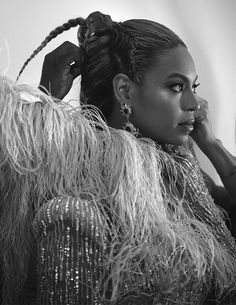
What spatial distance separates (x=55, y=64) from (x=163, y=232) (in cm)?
39

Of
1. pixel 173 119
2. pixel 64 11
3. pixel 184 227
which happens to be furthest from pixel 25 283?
pixel 64 11

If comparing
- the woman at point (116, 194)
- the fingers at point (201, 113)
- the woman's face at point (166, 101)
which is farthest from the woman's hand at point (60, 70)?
the fingers at point (201, 113)

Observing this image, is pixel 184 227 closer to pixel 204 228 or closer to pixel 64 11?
pixel 204 228

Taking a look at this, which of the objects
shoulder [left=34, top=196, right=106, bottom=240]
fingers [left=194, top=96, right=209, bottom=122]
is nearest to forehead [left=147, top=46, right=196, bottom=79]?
fingers [left=194, top=96, right=209, bottom=122]

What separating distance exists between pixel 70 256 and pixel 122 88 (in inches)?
13.9

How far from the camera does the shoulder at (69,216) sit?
0.61 metres

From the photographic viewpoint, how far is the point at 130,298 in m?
0.62

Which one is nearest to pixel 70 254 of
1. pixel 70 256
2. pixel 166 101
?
pixel 70 256

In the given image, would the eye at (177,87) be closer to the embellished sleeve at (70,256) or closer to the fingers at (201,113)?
the fingers at (201,113)

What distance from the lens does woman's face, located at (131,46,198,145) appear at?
0.83 m

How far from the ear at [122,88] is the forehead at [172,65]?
0.14 feet

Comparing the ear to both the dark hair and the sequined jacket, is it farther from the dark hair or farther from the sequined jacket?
the sequined jacket

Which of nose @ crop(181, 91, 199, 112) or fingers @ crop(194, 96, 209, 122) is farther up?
nose @ crop(181, 91, 199, 112)

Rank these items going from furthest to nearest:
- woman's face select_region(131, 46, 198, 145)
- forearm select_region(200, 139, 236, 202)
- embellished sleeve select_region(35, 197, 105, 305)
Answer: forearm select_region(200, 139, 236, 202)
woman's face select_region(131, 46, 198, 145)
embellished sleeve select_region(35, 197, 105, 305)
